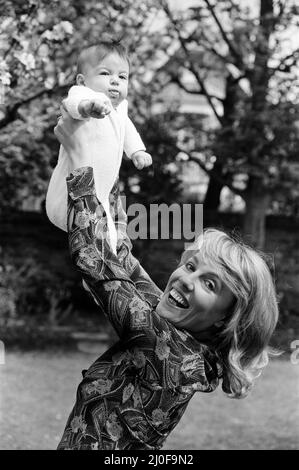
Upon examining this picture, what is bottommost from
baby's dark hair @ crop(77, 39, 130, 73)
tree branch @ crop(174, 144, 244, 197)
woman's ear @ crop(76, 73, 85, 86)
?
tree branch @ crop(174, 144, 244, 197)

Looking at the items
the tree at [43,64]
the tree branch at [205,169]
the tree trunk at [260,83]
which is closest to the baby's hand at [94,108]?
the tree at [43,64]

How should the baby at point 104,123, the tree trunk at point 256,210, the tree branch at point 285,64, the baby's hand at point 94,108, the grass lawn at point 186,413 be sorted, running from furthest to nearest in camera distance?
the tree trunk at point 256,210 < the tree branch at point 285,64 < the grass lawn at point 186,413 < the baby at point 104,123 < the baby's hand at point 94,108

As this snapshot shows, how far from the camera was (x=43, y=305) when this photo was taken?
1073 centimetres

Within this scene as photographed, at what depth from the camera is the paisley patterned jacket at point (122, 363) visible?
1.63 m

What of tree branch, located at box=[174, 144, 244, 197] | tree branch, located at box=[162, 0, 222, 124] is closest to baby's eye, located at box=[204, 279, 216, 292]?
tree branch, located at box=[162, 0, 222, 124]

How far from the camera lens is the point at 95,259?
162 cm

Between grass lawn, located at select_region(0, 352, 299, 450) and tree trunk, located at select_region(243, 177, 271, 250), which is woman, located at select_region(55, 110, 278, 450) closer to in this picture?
grass lawn, located at select_region(0, 352, 299, 450)

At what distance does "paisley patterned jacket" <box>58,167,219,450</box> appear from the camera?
5.36 ft

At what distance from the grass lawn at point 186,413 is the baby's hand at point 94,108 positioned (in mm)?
4873

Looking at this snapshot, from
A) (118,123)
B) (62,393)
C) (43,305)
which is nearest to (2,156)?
(62,393)

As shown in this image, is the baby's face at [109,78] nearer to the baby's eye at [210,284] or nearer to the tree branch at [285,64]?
the baby's eye at [210,284]

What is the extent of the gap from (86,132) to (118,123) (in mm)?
157

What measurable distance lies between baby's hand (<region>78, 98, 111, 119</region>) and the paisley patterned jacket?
13cm

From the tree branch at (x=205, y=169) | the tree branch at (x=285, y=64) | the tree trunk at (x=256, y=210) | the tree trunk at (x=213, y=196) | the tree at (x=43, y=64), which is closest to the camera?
the tree at (x=43, y=64)
